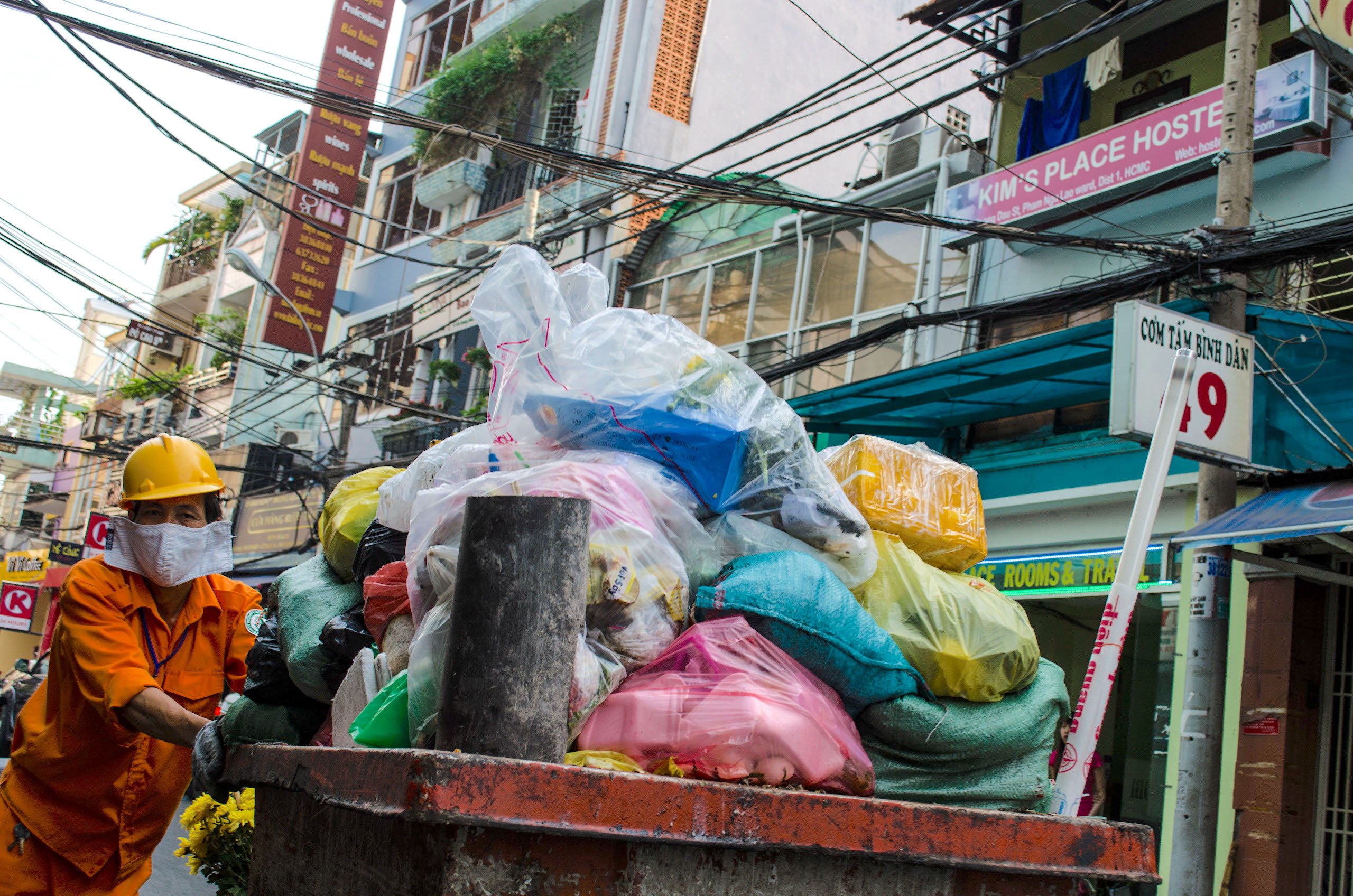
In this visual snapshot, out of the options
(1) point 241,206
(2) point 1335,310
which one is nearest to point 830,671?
(2) point 1335,310

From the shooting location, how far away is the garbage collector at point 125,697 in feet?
9.20

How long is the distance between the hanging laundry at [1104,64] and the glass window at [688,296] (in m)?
5.97

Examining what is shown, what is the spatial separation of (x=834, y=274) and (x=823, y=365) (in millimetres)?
1109

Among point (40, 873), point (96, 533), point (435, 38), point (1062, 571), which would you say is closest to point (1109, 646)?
point (40, 873)

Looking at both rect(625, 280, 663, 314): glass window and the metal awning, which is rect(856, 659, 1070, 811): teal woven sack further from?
rect(625, 280, 663, 314): glass window

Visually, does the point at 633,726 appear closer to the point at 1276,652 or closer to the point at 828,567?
the point at 828,567

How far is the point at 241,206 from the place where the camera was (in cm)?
3259

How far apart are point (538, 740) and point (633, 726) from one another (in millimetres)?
267

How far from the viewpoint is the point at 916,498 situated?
2951 mm

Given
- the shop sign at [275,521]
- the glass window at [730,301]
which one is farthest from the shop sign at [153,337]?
the glass window at [730,301]

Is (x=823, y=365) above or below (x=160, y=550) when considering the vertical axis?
above

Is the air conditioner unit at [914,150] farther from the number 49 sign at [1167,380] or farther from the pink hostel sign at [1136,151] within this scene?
the number 49 sign at [1167,380]

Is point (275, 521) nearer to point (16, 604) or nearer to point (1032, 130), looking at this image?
point (16, 604)

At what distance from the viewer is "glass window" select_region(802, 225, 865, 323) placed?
13305mm
